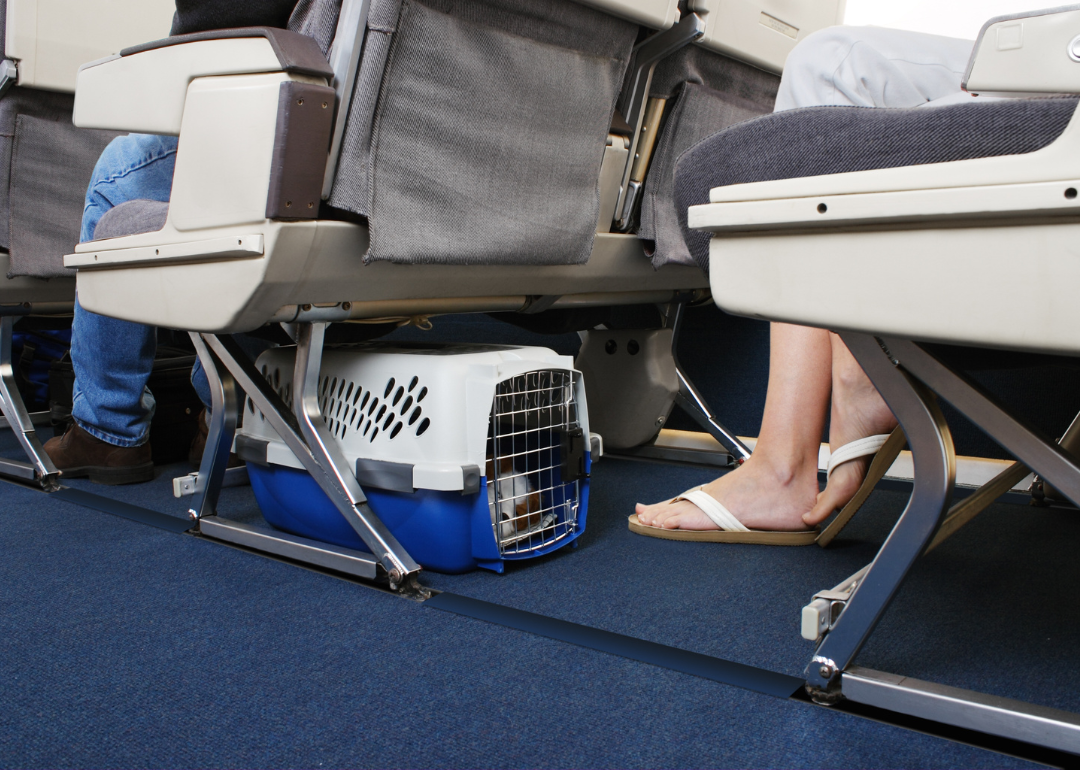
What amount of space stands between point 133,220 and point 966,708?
3.72ft

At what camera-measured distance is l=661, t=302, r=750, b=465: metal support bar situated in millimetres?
1823

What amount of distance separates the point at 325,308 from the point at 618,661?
57cm

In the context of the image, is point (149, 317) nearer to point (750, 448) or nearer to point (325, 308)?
point (325, 308)

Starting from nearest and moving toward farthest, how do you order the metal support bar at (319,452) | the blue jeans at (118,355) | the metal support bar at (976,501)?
the metal support bar at (976,501), the metal support bar at (319,452), the blue jeans at (118,355)

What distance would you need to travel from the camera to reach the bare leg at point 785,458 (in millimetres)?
1234

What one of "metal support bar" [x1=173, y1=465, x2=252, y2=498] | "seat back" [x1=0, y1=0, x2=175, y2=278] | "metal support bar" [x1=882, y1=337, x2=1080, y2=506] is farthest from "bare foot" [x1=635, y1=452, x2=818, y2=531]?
"seat back" [x1=0, y1=0, x2=175, y2=278]

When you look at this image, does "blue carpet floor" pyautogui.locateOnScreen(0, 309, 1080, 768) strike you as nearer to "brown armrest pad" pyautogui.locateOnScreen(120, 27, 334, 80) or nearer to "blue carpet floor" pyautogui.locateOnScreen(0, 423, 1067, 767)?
"blue carpet floor" pyautogui.locateOnScreen(0, 423, 1067, 767)

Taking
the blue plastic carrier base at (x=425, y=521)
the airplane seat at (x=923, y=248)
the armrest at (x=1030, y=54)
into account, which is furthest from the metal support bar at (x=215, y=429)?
the armrest at (x=1030, y=54)

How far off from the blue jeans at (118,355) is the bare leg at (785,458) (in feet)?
3.43

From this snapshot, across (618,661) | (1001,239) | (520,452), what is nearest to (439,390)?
(520,452)

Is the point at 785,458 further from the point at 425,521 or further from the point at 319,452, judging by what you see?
the point at 319,452

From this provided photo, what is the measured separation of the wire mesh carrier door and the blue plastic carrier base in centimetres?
1

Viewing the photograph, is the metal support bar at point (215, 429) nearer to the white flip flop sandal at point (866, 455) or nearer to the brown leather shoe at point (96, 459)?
the brown leather shoe at point (96, 459)

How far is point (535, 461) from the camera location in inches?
47.8
